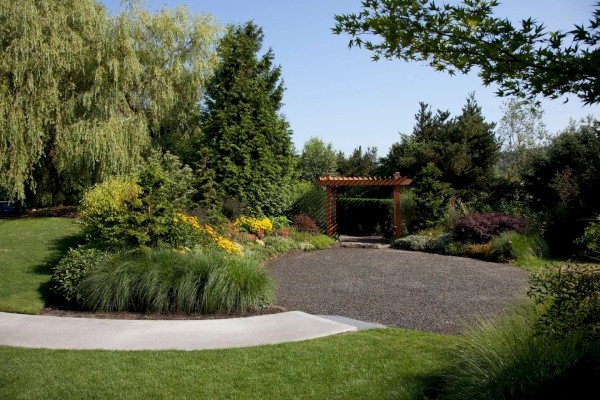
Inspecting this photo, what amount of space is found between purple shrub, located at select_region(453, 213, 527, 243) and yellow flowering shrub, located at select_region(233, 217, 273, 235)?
5.95 meters

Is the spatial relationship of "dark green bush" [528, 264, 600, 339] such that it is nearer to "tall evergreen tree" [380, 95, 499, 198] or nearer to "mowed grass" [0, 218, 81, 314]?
"mowed grass" [0, 218, 81, 314]

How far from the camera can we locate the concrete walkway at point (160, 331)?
5.38 m

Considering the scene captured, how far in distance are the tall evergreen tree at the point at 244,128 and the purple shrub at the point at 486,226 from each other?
20.4ft

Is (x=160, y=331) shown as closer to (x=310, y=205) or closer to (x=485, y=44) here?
(x=485, y=44)

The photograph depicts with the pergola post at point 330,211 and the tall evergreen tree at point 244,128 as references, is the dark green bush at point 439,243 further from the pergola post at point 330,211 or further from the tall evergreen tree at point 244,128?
the tall evergreen tree at point 244,128

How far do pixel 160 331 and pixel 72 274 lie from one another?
262cm

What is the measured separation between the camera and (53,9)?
612 inches

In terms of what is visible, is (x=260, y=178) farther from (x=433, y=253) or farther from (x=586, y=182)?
(x=586, y=182)

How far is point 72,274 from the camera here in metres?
7.55

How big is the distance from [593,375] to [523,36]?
245cm

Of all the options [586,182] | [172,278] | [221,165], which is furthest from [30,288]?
[586,182]

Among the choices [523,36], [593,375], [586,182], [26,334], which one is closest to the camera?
[523,36]

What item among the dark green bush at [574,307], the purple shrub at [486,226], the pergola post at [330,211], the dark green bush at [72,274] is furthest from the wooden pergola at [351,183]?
the dark green bush at [574,307]

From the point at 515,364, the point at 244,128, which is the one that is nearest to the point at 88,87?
the point at 244,128
